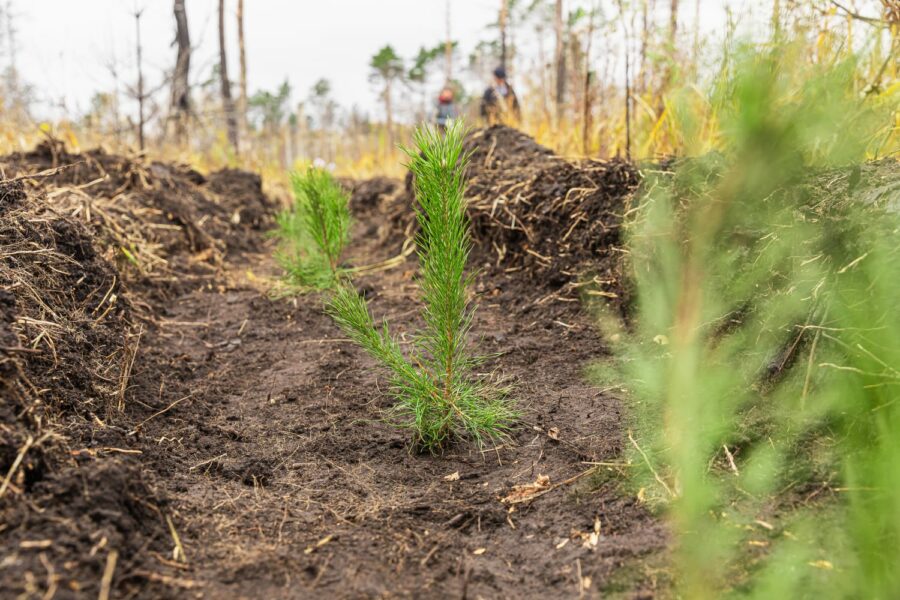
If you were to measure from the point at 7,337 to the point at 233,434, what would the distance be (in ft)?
2.32

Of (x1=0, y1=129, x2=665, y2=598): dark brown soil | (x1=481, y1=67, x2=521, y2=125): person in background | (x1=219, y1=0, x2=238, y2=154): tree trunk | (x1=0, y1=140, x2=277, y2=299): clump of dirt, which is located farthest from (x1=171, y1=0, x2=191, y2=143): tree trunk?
(x1=0, y1=129, x2=665, y2=598): dark brown soil

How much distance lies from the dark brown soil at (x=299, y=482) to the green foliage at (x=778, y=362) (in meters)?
0.22

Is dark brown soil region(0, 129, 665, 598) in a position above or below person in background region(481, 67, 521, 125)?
Result: below

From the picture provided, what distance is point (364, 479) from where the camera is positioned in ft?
5.60

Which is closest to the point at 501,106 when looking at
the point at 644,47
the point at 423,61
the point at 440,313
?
the point at 644,47

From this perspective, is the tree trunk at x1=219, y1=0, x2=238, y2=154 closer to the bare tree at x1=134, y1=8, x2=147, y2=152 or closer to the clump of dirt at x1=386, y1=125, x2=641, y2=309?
the bare tree at x1=134, y1=8, x2=147, y2=152

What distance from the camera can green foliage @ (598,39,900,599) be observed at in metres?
0.60

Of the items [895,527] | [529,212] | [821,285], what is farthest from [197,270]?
[895,527]

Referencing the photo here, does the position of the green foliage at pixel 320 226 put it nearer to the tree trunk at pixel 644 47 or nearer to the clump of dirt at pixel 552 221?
the clump of dirt at pixel 552 221

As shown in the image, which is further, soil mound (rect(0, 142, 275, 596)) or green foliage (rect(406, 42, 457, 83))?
green foliage (rect(406, 42, 457, 83))

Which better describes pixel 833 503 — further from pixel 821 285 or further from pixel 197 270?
pixel 197 270

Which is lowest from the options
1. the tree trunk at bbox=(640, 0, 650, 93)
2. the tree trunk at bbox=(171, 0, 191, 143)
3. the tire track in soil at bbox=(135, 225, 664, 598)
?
the tire track in soil at bbox=(135, 225, 664, 598)

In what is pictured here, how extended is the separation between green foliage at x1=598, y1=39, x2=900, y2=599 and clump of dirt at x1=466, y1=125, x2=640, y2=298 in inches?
20.1

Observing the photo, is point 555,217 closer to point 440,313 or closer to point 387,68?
point 440,313
